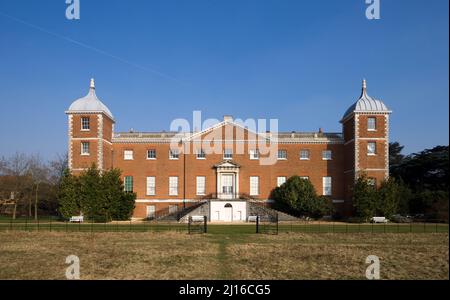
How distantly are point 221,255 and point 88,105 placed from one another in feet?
108

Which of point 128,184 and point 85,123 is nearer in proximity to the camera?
point 85,123

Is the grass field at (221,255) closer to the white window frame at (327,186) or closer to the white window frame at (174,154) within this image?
the white window frame at (327,186)

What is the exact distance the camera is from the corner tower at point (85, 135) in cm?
4888

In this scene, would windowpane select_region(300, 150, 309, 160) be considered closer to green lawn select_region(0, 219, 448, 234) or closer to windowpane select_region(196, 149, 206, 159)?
windowpane select_region(196, 149, 206, 159)

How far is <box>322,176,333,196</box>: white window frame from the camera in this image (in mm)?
52069

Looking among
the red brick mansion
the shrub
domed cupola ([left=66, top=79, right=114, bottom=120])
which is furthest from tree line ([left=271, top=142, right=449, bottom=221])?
domed cupola ([left=66, top=79, right=114, bottom=120])

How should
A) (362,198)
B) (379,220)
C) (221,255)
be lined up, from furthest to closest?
(362,198) < (379,220) < (221,255)

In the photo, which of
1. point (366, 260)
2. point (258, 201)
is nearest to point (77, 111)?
point (258, 201)

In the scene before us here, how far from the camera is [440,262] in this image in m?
18.5

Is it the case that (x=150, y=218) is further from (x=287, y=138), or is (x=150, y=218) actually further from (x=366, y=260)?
(x=366, y=260)

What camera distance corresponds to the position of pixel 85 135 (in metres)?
49.1

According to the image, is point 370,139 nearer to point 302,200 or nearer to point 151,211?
point 302,200

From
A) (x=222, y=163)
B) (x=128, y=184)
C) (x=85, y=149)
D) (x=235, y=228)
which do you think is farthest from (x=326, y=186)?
(x=85, y=149)
